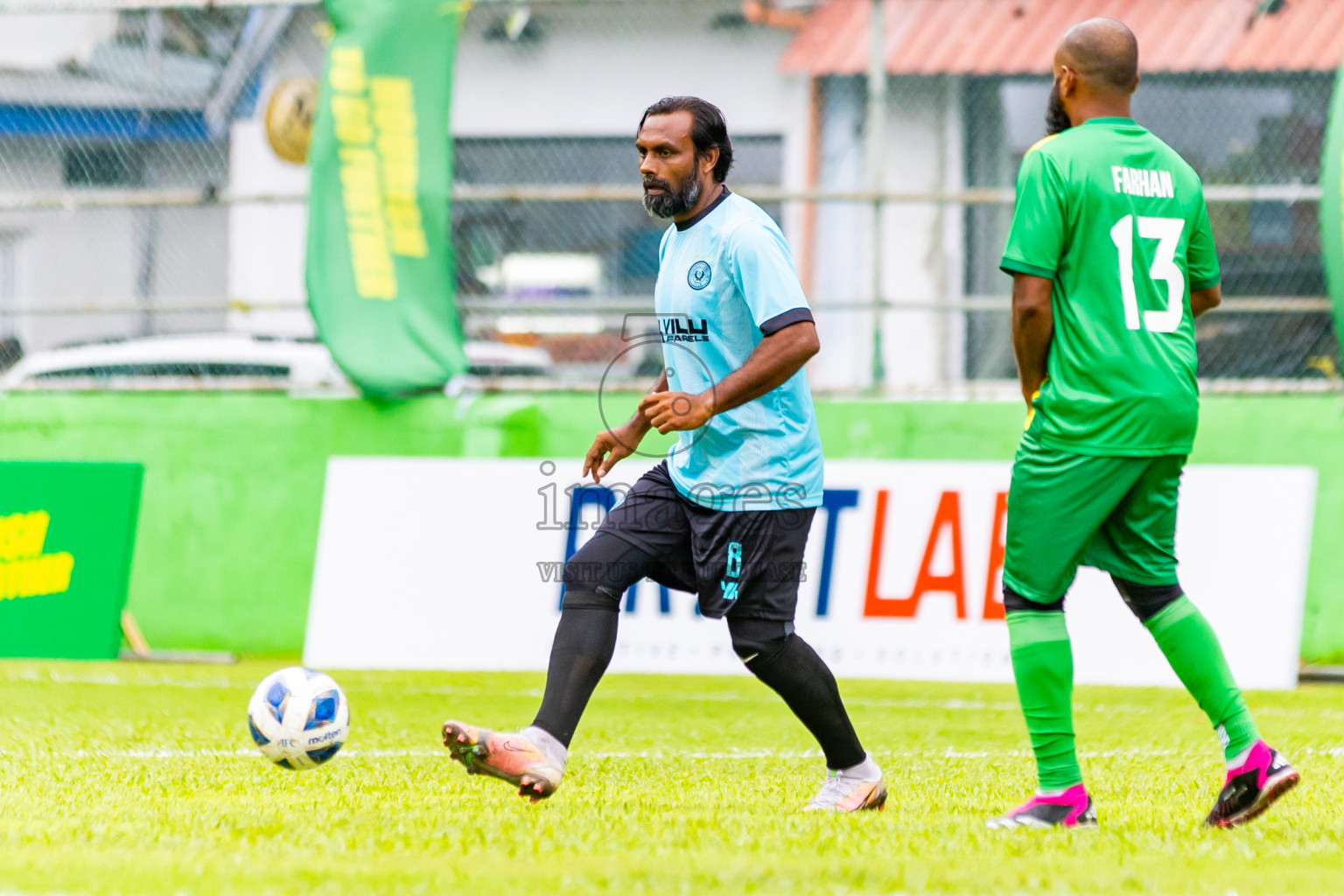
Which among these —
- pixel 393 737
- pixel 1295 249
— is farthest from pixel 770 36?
pixel 393 737

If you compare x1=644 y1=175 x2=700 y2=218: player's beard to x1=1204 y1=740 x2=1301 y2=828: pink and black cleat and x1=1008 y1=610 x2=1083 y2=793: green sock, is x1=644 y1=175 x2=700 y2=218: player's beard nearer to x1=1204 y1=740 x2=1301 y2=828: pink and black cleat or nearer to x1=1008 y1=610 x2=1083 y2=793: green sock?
x1=1008 y1=610 x2=1083 y2=793: green sock

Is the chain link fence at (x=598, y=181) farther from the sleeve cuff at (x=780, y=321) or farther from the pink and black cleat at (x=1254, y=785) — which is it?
the pink and black cleat at (x=1254, y=785)

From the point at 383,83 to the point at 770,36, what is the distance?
615 cm

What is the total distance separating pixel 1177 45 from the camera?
11.1 metres

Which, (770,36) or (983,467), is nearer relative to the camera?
(983,467)

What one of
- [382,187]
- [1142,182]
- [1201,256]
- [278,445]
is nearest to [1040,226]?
[1142,182]

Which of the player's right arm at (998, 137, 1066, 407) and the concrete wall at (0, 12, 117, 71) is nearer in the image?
the player's right arm at (998, 137, 1066, 407)

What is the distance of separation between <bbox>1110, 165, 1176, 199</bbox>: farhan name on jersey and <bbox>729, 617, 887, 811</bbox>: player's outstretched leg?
1.41 metres

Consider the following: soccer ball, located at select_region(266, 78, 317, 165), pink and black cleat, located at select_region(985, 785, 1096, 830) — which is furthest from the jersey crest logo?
soccer ball, located at select_region(266, 78, 317, 165)

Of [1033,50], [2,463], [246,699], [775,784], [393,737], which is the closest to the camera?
[775,784]

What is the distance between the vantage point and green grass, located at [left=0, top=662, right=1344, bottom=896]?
3219mm

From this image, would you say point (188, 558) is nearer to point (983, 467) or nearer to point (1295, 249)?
point (983, 467)

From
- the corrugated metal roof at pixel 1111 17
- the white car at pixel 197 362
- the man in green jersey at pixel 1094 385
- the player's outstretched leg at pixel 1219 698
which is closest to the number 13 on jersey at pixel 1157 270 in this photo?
the man in green jersey at pixel 1094 385

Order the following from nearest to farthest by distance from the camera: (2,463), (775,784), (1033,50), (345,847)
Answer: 1. (345,847)
2. (775,784)
3. (2,463)
4. (1033,50)
